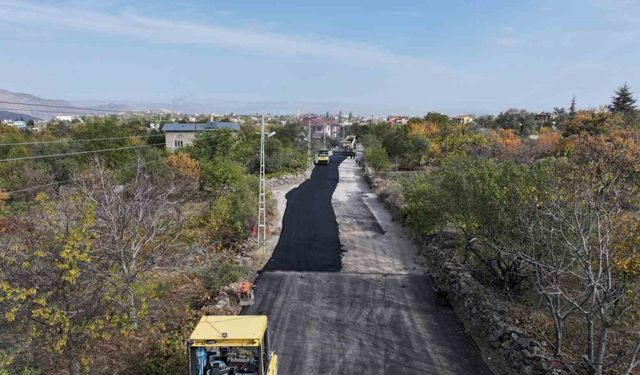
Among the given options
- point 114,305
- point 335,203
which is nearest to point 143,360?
point 114,305

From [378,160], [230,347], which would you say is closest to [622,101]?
[378,160]

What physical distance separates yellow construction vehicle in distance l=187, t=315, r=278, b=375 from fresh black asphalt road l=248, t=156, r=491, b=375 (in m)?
2.67

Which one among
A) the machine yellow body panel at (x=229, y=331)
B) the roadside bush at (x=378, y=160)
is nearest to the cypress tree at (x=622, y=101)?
Result: the roadside bush at (x=378, y=160)

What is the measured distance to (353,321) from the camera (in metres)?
14.2

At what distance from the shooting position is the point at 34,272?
8594 mm

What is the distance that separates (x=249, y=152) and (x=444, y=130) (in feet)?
103

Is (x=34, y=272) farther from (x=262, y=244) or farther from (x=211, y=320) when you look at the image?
(x=262, y=244)

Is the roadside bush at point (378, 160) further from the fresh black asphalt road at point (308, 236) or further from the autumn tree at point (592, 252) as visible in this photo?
the autumn tree at point (592, 252)

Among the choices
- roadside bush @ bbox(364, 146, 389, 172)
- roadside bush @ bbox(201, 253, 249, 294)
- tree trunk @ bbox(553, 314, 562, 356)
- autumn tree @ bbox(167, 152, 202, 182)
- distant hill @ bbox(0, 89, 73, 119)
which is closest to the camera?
tree trunk @ bbox(553, 314, 562, 356)

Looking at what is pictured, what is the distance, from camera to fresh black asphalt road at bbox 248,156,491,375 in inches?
465

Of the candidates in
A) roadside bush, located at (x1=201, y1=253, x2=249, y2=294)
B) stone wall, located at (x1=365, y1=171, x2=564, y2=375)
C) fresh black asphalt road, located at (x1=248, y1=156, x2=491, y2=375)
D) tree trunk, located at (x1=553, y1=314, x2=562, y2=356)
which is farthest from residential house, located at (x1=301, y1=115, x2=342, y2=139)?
tree trunk, located at (x1=553, y1=314, x2=562, y2=356)

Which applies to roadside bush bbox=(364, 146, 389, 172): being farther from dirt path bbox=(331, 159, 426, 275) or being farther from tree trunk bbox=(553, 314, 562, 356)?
tree trunk bbox=(553, 314, 562, 356)

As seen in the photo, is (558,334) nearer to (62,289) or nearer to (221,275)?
(62,289)

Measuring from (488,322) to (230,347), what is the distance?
307 inches
